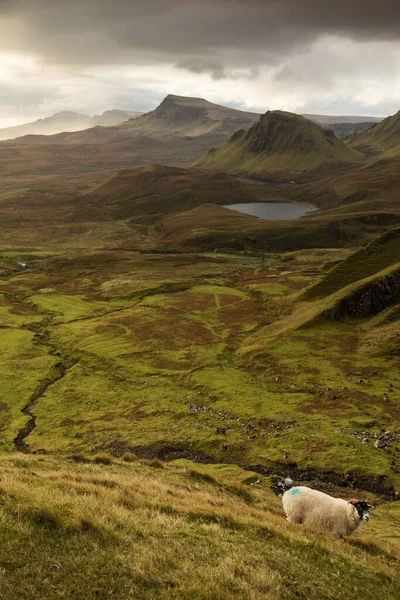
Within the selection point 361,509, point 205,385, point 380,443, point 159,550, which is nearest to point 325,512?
point 361,509

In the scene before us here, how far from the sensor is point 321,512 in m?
22.3

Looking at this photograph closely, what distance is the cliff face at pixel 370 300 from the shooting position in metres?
84.9

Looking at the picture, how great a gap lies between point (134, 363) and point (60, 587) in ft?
221

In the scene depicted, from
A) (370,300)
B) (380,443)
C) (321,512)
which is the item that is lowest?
(380,443)

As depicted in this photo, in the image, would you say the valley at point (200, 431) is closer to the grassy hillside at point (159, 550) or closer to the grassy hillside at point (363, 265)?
the grassy hillside at point (159, 550)

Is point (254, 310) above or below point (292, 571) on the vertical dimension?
below

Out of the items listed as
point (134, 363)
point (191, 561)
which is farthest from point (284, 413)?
point (191, 561)

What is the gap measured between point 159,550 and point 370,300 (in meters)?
79.1

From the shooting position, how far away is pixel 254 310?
371ft

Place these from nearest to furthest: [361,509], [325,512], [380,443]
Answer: [325,512] → [361,509] → [380,443]

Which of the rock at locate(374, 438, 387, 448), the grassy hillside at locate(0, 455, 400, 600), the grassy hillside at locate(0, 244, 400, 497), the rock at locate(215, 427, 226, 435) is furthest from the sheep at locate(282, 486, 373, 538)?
the rock at locate(215, 427, 226, 435)

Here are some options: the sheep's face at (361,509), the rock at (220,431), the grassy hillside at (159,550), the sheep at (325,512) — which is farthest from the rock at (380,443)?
the sheep's face at (361,509)

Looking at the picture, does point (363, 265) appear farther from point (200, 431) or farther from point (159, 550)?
Answer: point (159, 550)

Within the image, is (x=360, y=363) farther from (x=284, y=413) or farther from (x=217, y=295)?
(x=217, y=295)
